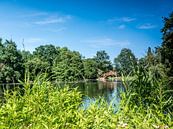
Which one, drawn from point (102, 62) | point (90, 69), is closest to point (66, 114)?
point (90, 69)

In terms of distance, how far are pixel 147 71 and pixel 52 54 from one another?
14407cm

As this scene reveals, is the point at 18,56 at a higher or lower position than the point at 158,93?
higher

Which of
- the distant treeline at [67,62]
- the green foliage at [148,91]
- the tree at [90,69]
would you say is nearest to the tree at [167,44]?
the distant treeline at [67,62]

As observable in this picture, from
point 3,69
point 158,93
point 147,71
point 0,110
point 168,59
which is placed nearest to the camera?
point 0,110

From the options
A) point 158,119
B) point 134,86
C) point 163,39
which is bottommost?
point 158,119

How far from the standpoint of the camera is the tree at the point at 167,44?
3719 cm

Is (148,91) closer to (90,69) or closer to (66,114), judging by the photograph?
(66,114)

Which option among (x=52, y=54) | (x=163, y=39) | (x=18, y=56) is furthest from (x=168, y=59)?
(x=52, y=54)

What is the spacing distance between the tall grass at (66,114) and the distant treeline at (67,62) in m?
0.54

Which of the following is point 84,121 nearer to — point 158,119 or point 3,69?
point 158,119

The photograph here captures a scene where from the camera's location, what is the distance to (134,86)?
6.17 meters

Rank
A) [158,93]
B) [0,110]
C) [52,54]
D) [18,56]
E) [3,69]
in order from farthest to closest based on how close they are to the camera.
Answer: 1. [52,54]
2. [18,56]
3. [3,69]
4. [158,93]
5. [0,110]

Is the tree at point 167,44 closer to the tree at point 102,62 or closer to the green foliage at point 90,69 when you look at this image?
the green foliage at point 90,69

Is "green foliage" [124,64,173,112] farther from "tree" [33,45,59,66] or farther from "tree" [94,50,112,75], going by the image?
"tree" [94,50,112,75]
